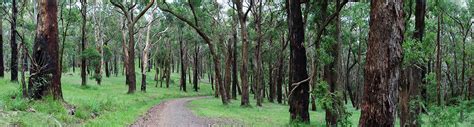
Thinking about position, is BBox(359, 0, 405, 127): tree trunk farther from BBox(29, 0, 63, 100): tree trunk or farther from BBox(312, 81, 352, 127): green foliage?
BBox(29, 0, 63, 100): tree trunk

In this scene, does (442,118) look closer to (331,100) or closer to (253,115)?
(331,100)

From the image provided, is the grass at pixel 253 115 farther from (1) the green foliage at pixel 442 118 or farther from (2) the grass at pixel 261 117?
(1) the green foliage at pixel 442 118

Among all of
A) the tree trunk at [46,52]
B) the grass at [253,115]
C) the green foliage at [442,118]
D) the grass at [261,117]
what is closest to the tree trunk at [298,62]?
the grass at [261,117]

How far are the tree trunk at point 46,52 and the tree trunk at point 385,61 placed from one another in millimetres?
10103

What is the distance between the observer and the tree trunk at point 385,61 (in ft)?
24.4

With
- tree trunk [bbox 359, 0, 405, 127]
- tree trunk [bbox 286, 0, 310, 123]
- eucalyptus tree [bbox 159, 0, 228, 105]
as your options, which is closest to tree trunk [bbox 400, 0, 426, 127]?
tree trunk [bbox 286, 0, 310, 123]

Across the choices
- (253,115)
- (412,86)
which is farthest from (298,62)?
(253,115)

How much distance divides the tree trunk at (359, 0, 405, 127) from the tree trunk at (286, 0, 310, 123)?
6544mm

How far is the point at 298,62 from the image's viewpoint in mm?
14297

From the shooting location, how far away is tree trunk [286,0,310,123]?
14.2 metres

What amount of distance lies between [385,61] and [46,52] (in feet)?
35.0

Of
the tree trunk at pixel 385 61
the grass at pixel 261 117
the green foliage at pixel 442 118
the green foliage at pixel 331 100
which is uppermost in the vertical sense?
the tree trunk at pixel 385 61

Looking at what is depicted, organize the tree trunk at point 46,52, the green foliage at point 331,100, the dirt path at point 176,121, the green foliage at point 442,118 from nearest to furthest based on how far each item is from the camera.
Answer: the green foliage at point 331,100 → the green foliage at point 442,118 → the tree trunk at point 46,52 → the dirt path at point 176,121

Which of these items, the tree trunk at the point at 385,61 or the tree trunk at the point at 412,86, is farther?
the tree trunk at the point at 412,86
